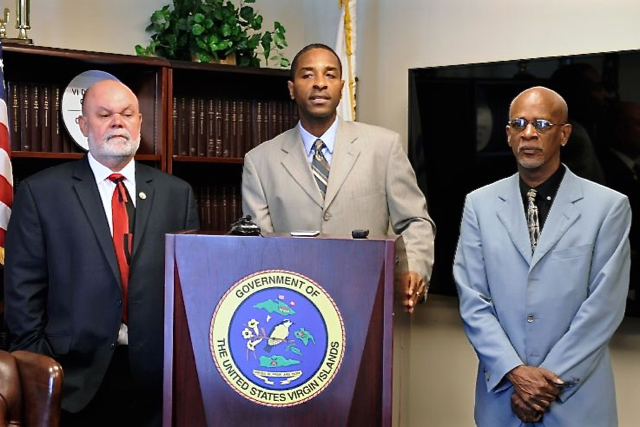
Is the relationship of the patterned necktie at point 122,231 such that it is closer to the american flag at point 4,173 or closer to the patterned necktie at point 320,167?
the patterned necktie at point 320,167

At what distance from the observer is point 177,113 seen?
3930 millimetres

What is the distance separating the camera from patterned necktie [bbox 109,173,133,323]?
259cm

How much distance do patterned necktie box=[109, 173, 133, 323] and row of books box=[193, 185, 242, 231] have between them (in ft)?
4.41

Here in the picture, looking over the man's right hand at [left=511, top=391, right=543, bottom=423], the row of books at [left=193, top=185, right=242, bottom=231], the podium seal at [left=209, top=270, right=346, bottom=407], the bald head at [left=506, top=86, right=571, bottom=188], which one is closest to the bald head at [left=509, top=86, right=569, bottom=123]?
the bald head at [left=506, top=86, right=571, bottom=188]

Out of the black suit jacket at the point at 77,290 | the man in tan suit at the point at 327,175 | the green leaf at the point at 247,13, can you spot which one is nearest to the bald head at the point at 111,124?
the black suit jacket at the point at 77,290

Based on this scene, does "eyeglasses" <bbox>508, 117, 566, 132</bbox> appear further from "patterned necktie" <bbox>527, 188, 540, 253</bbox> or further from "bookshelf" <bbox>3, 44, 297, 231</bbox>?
"bookshelf" <bbox>3, 44, 297, 231</bbox>

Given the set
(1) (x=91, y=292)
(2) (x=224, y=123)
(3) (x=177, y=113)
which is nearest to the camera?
(1) (x=91, y=292)

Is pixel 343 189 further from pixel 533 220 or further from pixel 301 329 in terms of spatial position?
pixel 301 329

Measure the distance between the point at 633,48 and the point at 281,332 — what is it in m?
2.24

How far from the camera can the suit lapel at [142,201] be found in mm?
2592

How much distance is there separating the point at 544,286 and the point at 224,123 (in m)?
1.99

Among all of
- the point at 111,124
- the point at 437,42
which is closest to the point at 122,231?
the point at 111,124

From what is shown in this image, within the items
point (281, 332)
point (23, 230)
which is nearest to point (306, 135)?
point (23, 230)

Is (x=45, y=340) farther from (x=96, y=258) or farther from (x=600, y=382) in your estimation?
(x=600, y=382)
